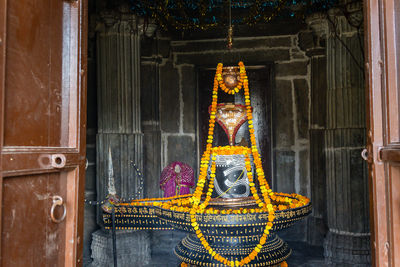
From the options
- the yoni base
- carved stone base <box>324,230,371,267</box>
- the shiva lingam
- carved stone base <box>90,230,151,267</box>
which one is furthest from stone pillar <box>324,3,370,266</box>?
carved stone base <box>90,230,151,267</box>

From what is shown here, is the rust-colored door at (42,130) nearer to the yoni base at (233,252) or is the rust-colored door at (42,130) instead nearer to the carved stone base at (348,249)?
the yoni base at (233,252)

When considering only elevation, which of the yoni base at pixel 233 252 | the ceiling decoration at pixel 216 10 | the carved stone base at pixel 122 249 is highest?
the ceiling decoration at pixel 216 10

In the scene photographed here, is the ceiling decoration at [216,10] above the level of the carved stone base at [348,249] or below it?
above

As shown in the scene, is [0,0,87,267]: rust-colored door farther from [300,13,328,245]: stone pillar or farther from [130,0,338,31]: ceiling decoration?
[300,13,328,245]: stone pillar

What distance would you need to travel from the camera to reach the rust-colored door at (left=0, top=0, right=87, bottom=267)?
49.7 inches

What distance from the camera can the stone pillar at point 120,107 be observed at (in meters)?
4.64

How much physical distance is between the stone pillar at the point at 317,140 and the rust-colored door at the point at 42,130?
4309 mm

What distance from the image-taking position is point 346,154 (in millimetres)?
4465

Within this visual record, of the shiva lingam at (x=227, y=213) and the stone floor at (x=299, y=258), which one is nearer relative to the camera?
the shiva lingam at (x=227, y=213)

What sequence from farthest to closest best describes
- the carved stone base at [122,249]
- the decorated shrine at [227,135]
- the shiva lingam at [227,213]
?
the carved stone base at [122,249], the decorated shrine at [227,135], the shiva lingam at [227,213]

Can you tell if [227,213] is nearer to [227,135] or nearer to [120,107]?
[227,135]

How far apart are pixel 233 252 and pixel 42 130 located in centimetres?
256

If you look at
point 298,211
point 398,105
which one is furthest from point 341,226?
point 398,105

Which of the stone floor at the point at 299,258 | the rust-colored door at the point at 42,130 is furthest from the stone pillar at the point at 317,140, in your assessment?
the rust-colored door at the point at 42,130
